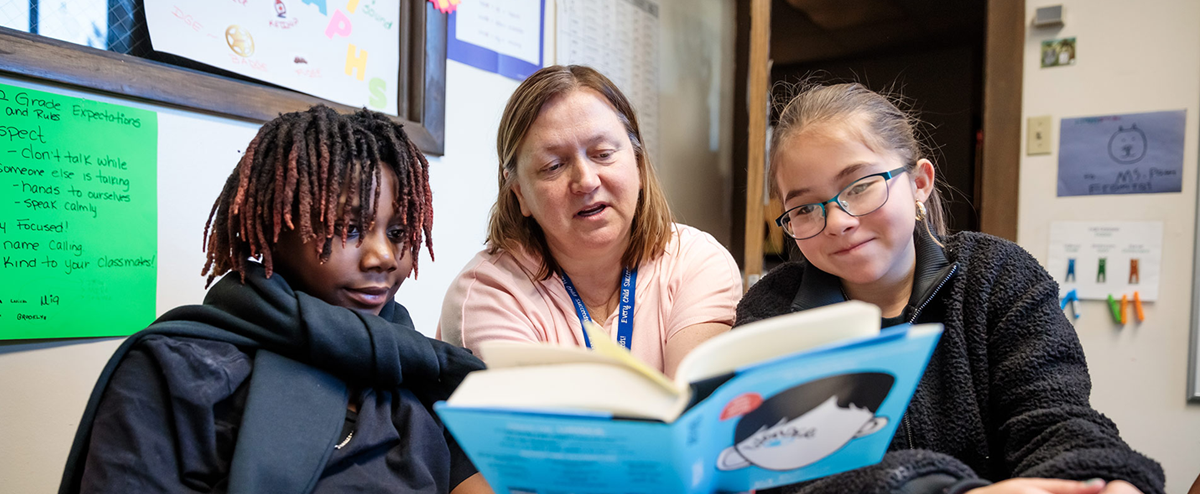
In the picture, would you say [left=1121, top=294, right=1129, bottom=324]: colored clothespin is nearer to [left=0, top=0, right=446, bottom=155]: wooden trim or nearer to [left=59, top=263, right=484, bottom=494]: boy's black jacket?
[left=0, top=0, right=446, bottom=155]: wooden trim

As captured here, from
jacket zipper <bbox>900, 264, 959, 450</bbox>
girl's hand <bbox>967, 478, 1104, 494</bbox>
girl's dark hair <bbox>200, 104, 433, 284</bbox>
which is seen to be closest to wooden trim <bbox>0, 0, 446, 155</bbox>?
girl's dark hair <bbox>200, 104, 433, 284</bbox>

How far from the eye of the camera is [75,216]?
3.61ft

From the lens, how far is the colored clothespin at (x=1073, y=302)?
7.64 feet

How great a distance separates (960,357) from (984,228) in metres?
1.70

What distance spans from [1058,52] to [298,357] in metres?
2.50

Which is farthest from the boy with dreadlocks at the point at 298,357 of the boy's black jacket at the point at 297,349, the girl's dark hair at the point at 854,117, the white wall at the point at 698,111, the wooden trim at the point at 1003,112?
the wooden trim at the point at 1003,112

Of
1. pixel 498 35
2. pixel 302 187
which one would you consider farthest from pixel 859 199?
pixel 498 35

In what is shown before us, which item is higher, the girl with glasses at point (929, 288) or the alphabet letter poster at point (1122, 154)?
the alphabet letter poster at point (1122, 154)

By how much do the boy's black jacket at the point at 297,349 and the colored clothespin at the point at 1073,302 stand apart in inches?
86.8

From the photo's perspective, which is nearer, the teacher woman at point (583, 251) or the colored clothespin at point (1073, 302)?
the teacher woman at point (583, 251)

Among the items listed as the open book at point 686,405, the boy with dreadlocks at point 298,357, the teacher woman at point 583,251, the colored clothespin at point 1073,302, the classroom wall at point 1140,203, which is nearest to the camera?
the open book at point 686,405

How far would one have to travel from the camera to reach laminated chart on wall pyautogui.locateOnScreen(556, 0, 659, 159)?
2.33 metres

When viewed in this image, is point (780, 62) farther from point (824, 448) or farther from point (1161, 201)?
point (824, 448)

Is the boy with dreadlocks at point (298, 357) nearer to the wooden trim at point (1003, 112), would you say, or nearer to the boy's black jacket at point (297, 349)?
the boy's black jacket at point (297, 349)
